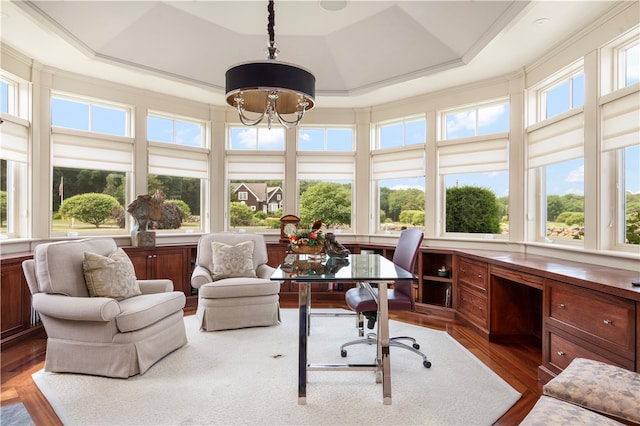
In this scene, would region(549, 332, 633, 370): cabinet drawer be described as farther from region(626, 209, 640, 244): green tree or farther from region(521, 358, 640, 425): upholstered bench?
region(626, 209, 640, 244): green tree

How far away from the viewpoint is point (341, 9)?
3.68 metres

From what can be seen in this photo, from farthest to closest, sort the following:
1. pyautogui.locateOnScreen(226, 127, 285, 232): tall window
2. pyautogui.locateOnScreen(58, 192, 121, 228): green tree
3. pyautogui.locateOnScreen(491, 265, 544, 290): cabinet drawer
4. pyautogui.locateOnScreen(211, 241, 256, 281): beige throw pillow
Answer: pyautogui.locateOnScreen(226, 127, 285, 232): tall window, pyautogui.locateOnScreen(58, 192, 121, 228): green tree, pyautogui.locateOnScreen(211, 241, 256, 281): beige throw pillow, pyautogui.locateOnScreen(491, 265, 544, 290): cabinet drawer

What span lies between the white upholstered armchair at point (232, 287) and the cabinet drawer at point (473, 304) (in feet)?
6.78

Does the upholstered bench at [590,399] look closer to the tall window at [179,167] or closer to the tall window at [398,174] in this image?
the tall window at [398,174]

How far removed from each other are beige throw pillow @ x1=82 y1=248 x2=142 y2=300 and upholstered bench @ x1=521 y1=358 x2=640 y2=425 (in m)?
2.89

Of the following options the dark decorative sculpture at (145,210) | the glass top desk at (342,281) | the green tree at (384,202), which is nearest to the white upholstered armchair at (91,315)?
the glass top desk at (342,281)

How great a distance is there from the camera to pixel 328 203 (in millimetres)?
5660

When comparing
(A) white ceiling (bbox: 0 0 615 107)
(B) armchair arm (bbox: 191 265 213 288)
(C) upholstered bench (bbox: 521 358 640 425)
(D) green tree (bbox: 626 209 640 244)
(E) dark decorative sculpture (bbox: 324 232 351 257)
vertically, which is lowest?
(C) upholstered bench (bbox: 521 358 640 425)

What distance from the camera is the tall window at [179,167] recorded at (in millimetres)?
5074

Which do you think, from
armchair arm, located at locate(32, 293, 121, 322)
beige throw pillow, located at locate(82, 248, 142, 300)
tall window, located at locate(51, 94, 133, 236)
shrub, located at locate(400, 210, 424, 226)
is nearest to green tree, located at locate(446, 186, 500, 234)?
shrub, located at locate(400, 210, 424, 226)

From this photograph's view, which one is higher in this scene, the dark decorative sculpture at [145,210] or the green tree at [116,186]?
the green tree at [116,186]

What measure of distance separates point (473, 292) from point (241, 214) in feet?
11.2

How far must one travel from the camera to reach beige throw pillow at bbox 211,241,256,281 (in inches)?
159

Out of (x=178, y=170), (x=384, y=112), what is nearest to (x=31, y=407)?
(x=178, y=170)
